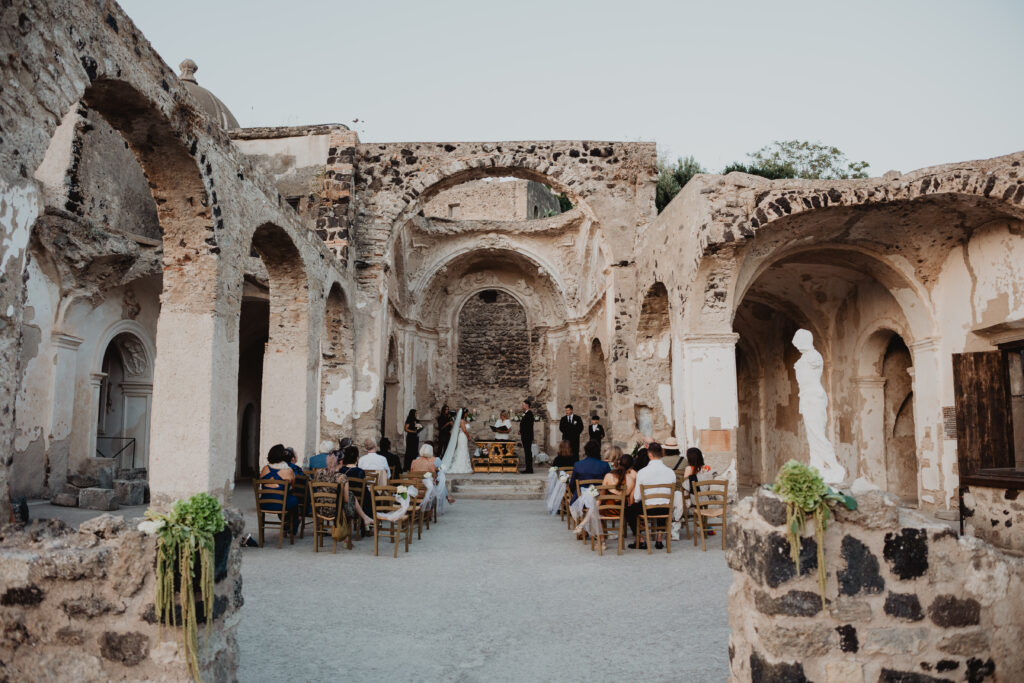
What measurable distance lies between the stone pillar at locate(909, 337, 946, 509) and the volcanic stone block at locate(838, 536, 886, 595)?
8536mm

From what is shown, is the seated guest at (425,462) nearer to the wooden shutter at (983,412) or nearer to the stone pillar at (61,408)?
the stone pillar at (61,408)

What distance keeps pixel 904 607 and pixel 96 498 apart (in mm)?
10589

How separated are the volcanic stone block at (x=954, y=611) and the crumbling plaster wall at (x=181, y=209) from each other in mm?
5749

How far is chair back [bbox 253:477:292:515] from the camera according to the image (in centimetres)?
759

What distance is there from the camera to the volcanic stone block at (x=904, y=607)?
3.32 metres

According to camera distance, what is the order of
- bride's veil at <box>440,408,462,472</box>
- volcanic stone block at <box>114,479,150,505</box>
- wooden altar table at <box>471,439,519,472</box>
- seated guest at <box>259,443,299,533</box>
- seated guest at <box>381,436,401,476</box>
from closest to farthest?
seated guest at <box>259,443,299,533</box>, seated guest at <box>381,436,401,476</box>, volcanic stone block at <box>114,479,150,505</box>, wooden altar table at <box>471,439,519,472</box>, bride's veil at <box>440,408,462,472</box>

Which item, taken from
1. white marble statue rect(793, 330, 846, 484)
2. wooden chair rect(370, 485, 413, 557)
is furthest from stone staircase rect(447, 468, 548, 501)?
white marble statue rect(793, 330, 846, 484)

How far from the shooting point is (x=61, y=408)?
11.4 meters

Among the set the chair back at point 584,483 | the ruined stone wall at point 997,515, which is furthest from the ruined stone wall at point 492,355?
the ruined stone wall at point 997,515

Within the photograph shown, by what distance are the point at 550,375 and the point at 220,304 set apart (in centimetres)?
1384

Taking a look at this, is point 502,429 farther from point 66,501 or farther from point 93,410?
point 66,501

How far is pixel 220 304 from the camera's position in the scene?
7789 millimetres

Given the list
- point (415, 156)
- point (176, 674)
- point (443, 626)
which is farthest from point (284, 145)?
point (176, 674)

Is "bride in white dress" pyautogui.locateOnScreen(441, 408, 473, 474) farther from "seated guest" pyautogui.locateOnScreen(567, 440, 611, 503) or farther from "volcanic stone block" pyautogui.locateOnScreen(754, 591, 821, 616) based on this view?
"volcanic stone block" pyautogui.locateOnScreen(754, 591, 821, 616)
